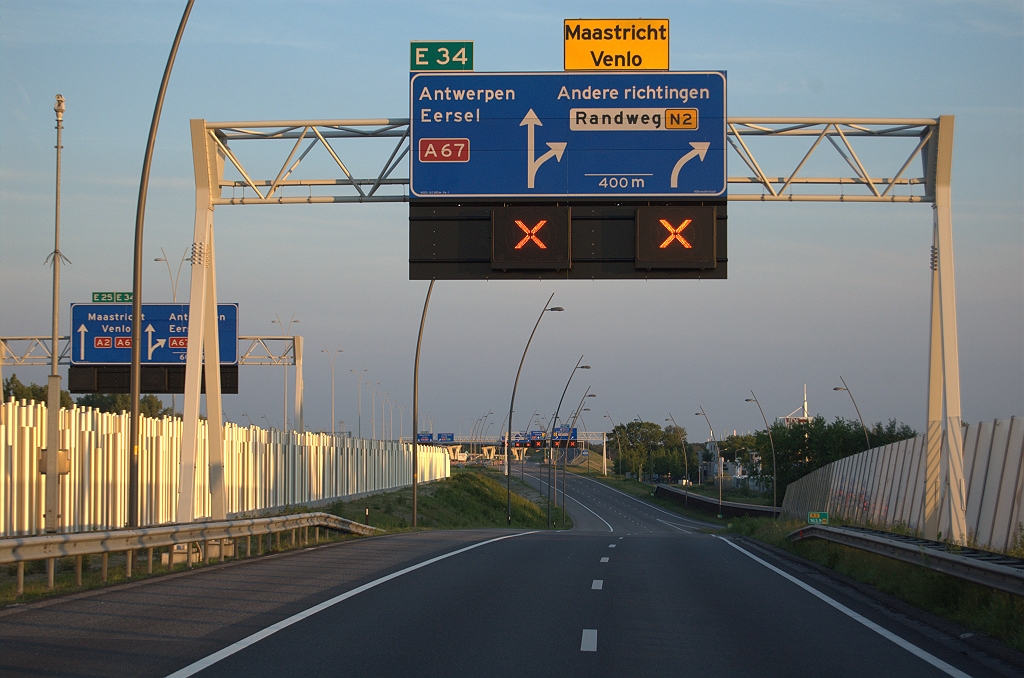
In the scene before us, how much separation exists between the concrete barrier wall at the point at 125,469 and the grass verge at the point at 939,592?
17830mm

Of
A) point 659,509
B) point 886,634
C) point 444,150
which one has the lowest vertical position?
point 659,509

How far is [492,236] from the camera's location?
22.2 metres

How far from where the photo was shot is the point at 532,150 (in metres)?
22.4

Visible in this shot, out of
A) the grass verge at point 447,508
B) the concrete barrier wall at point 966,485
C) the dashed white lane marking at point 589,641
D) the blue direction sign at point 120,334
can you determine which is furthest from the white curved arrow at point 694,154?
the grass verge at point 447,508

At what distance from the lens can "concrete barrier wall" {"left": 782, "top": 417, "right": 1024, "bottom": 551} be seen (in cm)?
2061

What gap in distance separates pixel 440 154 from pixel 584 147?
2.89 meters

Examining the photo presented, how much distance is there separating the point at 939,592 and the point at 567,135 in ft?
37.4

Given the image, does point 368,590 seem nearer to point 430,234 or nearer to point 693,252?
point 430,234

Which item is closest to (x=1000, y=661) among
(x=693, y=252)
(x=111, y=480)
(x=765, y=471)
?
(x=693, y=252)

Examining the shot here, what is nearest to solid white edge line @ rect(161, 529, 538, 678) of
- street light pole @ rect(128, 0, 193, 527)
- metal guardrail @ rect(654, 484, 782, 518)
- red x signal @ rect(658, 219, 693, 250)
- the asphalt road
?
the asphalt road

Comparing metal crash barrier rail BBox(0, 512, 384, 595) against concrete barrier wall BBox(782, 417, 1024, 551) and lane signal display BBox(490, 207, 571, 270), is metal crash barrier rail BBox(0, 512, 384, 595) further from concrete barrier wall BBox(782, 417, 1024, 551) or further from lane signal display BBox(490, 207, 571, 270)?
concrete barrier wall BBox(782, 417, 1024, 551)

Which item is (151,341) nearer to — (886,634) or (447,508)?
(886,634)

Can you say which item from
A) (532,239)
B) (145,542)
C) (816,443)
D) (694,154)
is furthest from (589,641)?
(816,443)

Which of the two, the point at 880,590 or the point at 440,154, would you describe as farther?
the point at 440,154
